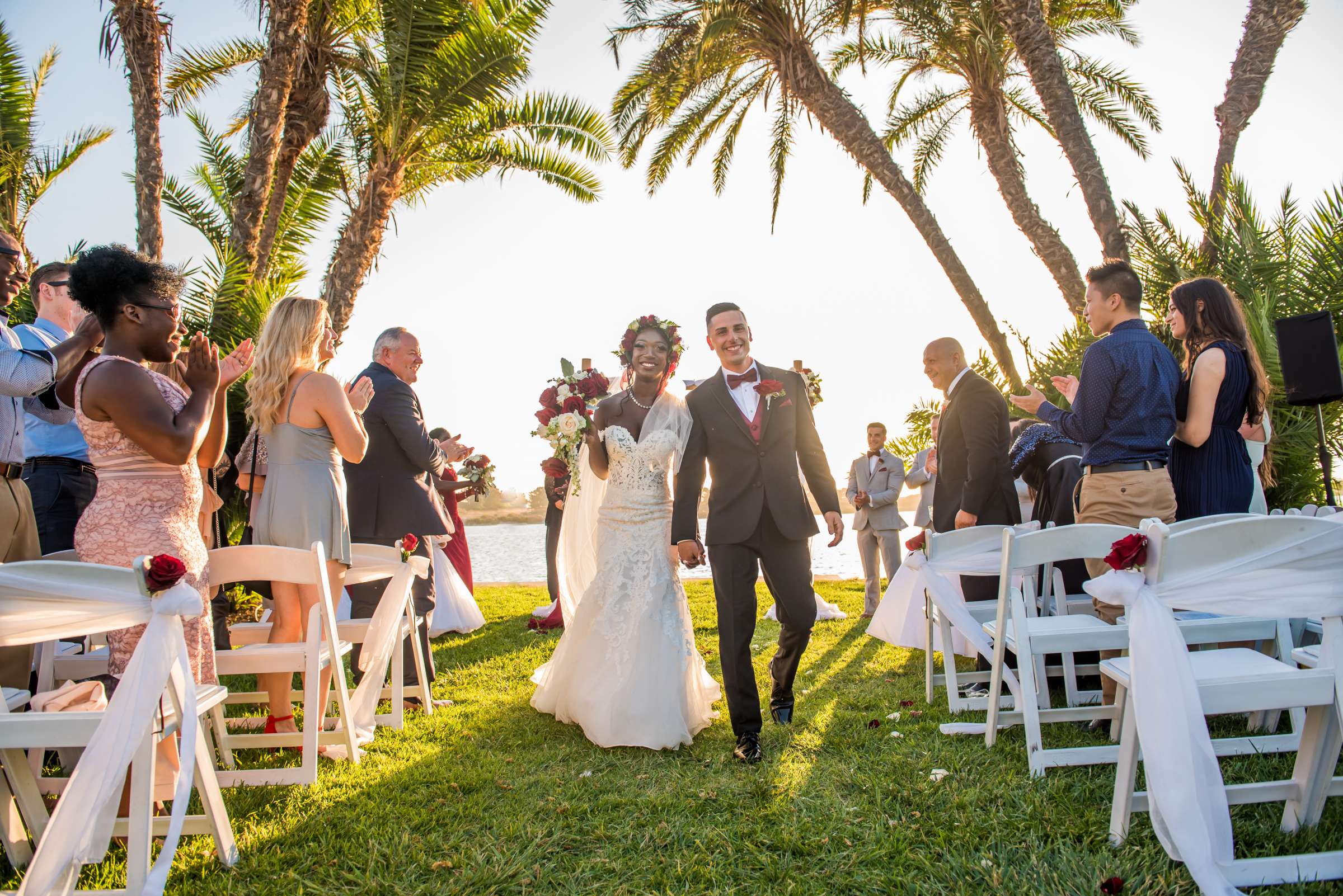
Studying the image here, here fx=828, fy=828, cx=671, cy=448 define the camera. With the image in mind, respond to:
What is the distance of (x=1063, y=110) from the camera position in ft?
33.4

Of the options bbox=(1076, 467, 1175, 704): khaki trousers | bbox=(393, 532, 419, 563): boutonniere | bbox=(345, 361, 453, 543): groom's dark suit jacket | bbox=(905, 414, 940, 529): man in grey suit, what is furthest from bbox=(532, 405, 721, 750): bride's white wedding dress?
bbox=(905, 414, 940, 529): man in grey suit

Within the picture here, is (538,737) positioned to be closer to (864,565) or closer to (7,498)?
(7,498)

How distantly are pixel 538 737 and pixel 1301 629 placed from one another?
13.4 feet

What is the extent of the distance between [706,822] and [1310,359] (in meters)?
A: 4.11

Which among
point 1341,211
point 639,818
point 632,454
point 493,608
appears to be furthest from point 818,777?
point 493,608

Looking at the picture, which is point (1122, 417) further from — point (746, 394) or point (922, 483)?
point (922, 483)

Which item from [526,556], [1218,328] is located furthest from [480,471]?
[526,556]

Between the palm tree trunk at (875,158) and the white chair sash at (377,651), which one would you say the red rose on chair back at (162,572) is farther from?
the palm tree trunk at (875,158)

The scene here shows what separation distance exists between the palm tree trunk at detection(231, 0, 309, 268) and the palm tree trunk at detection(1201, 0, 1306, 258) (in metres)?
11.2

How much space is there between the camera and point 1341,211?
7.23 meters

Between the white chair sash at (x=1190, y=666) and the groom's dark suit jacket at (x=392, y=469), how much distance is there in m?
4.46

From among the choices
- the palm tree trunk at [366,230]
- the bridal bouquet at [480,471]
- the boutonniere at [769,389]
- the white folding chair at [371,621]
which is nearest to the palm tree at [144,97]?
the palm tree trunk at [366,230]

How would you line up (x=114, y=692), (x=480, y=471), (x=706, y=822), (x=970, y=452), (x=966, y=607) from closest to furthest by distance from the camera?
(x=114, y=692) → (x=706, y=822) → (x=966, y=607) → (x=970, y=452) → (x=480, y=471)

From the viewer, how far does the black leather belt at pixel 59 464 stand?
189 inches
